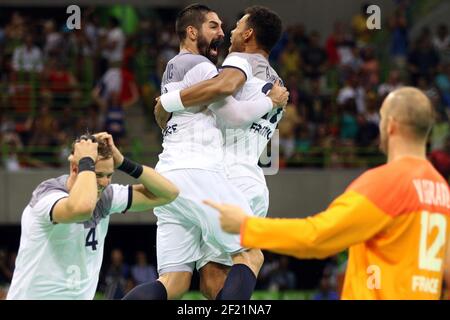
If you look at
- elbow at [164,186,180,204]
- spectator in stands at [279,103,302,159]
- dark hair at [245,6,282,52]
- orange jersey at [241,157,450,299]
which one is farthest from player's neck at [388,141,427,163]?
spectator in stands at [279,103,302,159]

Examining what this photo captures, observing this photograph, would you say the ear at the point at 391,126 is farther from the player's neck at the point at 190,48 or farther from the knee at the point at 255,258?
the player's neck at the point at 190,48

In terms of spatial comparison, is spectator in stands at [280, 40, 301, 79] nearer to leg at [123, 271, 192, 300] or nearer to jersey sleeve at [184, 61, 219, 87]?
jersey sleeve at [184, 61, 219, 87]

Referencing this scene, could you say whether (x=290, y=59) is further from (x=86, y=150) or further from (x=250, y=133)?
(x=86, y=150)

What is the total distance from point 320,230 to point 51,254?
222 cm

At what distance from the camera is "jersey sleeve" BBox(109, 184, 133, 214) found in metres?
7.31

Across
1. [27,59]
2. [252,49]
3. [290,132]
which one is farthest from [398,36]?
[252,49]

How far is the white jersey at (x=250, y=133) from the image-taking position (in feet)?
26.7

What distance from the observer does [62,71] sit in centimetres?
2006

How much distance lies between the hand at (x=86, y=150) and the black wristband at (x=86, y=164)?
2cm

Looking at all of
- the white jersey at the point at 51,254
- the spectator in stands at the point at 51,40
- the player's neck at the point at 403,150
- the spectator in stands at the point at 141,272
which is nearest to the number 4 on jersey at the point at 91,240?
the white jersey at the point at 51,254

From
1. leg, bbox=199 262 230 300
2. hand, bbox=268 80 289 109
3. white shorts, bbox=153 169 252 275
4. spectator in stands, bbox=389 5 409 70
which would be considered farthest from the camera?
spectator in stands, bbox=389 5 409 70

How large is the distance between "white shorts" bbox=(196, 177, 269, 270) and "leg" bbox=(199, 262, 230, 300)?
1.5 inches

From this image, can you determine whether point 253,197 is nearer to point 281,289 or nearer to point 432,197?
point 432,197
